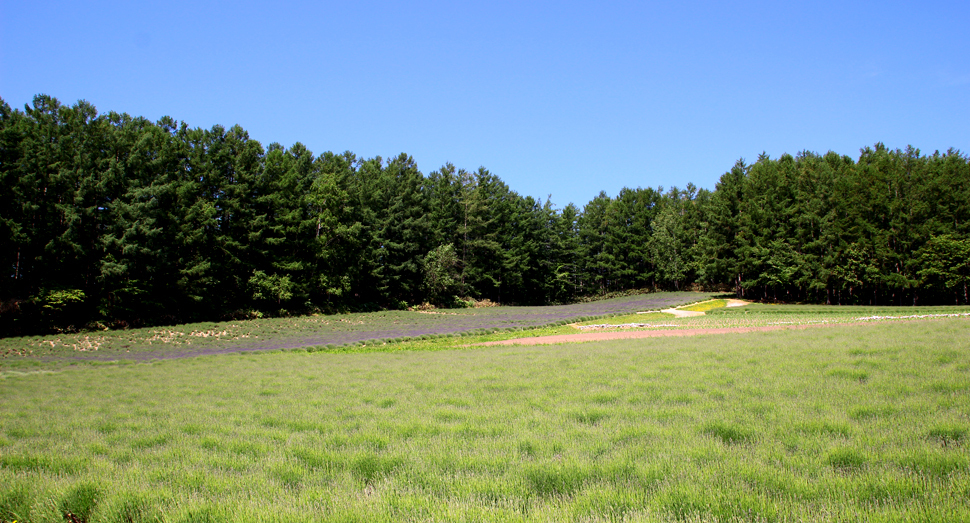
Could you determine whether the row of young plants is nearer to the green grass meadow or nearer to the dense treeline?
the dense treeline

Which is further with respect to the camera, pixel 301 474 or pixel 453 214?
pixel 453 214

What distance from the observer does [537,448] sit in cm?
577

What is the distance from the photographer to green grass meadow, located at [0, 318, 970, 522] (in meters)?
3.93

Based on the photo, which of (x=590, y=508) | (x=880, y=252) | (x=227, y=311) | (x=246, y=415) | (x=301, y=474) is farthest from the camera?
(x=880, y=252)

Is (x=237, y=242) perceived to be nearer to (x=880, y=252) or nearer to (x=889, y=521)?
(x=889, y=521)

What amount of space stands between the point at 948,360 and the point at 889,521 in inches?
406

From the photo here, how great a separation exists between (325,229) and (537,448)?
5355cm

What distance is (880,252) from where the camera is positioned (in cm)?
4959

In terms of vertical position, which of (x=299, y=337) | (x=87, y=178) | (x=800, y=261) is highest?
(x=87, y=178)

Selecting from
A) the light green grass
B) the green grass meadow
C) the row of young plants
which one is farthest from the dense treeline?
the green grass meadow

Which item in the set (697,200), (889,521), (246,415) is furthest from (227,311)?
(697,200)

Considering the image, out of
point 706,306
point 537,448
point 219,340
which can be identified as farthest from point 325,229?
point 537,448

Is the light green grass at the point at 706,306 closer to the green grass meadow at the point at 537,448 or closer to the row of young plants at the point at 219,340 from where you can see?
the row of young plants at the point at 219,340

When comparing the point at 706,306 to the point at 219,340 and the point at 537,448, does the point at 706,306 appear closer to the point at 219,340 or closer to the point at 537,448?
the point at 219,340
